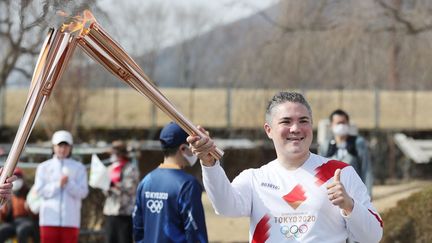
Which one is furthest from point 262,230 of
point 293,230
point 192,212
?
point 192,212

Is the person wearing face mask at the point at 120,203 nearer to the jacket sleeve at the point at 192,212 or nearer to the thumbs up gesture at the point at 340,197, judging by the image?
the jacket sleeve at the point at 192,212

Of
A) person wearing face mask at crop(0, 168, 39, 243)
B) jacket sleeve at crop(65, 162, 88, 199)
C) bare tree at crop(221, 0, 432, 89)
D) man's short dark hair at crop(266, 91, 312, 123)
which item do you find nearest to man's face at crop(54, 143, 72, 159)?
jacket sleeve at crop(65, 162, 88, 199)

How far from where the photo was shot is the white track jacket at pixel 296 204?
4.34 metres

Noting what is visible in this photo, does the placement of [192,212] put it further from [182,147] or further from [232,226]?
[232,226]

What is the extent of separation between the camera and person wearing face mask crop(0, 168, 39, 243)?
10570 millimetres

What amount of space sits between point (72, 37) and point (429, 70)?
15.3m

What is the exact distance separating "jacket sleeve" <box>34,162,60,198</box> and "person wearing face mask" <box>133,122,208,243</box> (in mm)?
2721

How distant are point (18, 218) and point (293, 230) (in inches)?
271

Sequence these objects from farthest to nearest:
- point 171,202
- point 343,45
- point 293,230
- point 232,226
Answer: point 343,45 < point 232,226 < point 171,202 < point 293,230

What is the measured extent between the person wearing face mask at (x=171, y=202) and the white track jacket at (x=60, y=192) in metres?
2.65

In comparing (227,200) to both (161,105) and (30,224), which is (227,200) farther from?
(30,224)

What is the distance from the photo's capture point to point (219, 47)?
4756 centimetres

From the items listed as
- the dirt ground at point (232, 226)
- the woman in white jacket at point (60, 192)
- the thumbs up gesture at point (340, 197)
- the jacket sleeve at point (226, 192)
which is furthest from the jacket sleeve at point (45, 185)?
the thumbs up gesture at point (340, 197)

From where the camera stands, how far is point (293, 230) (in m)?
4.37
